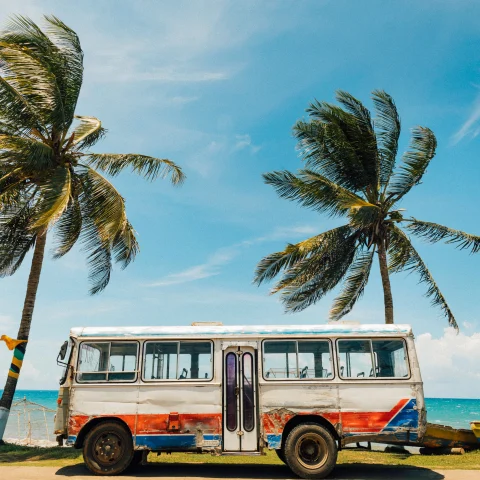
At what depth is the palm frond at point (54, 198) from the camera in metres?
13.3

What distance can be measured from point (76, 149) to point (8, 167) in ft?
7.73

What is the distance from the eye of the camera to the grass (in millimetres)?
12000

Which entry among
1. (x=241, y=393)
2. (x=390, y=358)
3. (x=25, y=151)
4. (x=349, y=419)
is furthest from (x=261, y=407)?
(x=25, y=151)

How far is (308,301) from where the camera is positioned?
19.2 m

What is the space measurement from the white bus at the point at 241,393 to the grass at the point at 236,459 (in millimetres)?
2305

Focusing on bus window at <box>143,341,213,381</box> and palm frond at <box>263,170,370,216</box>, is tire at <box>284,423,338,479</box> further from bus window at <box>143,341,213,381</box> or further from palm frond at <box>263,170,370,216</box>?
palm frond at <box>263,170,370,216</box>

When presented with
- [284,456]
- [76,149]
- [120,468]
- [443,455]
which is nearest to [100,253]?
[76,149]

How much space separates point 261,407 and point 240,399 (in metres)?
0.46

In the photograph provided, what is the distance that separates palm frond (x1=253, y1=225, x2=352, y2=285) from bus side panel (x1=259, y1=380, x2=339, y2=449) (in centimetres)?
826

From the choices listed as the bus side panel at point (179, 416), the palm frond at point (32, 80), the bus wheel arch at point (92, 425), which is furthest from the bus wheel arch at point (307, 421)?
the palm frond at point (32, 80)

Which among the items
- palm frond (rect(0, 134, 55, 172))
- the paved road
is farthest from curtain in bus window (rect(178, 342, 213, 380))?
palm frond (rect(0, 134, 55, 172))

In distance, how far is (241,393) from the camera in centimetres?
1011

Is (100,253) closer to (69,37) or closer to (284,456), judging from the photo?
(69,37)

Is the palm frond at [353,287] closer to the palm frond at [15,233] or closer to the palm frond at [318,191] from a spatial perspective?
the palm frond at [318,191]
